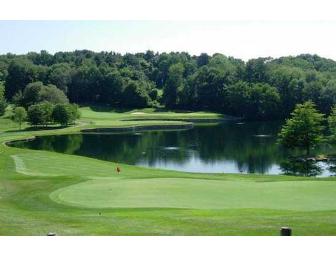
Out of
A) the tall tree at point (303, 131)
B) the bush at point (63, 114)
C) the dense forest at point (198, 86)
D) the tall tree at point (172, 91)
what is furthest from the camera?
the tall tree at point (172, 91)

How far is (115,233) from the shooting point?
51.0 ft

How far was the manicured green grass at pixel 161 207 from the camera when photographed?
16297 millimetres

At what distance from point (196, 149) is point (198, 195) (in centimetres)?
4945

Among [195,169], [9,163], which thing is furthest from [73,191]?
[195,169]

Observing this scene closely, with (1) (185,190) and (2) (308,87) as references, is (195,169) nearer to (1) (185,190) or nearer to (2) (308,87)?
(1) (185,190)

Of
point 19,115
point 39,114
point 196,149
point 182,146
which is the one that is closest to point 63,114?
point 39,114

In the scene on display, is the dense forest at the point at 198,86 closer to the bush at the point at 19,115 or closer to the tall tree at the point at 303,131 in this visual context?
the bush at the point at 19,115

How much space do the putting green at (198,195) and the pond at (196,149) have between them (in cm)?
2631

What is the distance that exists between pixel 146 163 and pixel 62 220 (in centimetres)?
4156

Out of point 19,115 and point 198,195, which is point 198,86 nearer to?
point 19,115

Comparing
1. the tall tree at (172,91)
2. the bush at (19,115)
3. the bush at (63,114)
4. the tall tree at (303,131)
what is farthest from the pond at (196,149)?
the tall tree at (172,91)

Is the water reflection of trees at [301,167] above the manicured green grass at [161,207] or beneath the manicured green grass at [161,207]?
beneath

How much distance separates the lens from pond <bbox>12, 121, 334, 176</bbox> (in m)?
56.5

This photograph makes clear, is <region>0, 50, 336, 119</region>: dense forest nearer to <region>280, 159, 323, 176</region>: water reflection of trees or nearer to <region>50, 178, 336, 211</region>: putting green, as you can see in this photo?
<region>280, 159, 323, 176</region>: water reflection of trees
